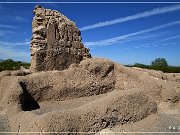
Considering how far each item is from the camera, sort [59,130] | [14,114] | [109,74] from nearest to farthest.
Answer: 1. [59,130]
2. [14,114]
3. [109,74]

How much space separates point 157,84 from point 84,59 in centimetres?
463

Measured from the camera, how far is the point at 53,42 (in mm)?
16719

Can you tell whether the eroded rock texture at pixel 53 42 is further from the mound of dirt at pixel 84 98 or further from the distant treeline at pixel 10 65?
the distant treeline at pixel 10 65

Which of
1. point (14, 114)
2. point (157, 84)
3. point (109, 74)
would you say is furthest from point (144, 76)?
point (14, 114)

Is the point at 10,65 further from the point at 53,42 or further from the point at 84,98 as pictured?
the point at 84,98

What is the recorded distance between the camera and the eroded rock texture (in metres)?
16.5

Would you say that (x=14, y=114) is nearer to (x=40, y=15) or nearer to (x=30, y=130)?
(x=30, y=130)

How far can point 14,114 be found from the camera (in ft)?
40.6

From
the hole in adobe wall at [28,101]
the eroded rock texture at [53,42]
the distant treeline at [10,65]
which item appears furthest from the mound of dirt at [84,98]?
the distant treeline at [10,65]

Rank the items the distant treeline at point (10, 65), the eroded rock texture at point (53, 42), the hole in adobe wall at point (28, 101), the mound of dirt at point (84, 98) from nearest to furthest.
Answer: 1. the mound of dirt at point (84, 98)
2. the hole in adobe wall at point (28, 101)
3. the eroded rock texture at point (53, 42)
4. the distant treeline at point (10, 65)

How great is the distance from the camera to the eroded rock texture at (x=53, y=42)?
54.2 ft

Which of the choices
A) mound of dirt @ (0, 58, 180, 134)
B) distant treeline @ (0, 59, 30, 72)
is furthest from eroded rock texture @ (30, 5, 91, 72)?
distant treeline @ (0, 59, 30, 72)

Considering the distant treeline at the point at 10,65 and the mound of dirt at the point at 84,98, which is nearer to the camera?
the mound of dirt at the point at 84,98


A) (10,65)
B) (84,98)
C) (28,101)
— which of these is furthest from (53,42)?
(10,65)
